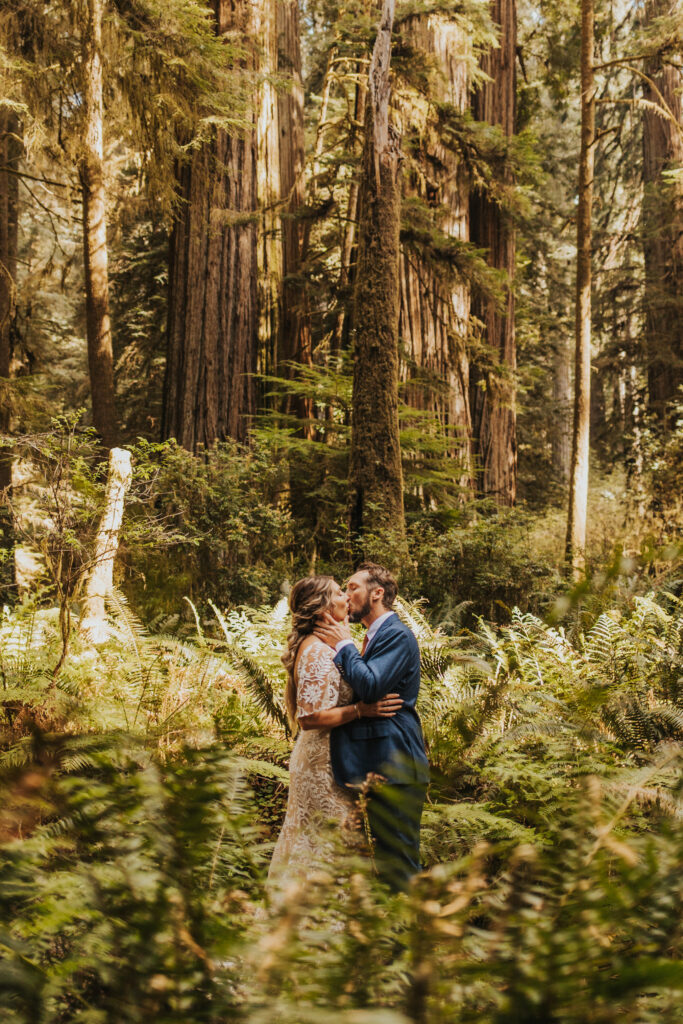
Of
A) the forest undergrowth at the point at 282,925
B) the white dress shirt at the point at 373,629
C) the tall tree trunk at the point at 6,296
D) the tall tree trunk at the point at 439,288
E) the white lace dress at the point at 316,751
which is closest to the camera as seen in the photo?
the forest undergrowth at the point at 282,925

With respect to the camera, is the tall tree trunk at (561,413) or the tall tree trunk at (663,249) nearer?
the tall tree trunk at (663,249)

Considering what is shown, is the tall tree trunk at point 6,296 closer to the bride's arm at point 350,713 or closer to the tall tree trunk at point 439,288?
the bride's arm at point 350,713

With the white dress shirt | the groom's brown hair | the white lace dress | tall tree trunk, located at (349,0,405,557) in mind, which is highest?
tall tree trunk, located at (349,0,405,557)

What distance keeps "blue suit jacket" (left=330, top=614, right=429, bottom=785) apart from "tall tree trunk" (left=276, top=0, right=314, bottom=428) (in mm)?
8928

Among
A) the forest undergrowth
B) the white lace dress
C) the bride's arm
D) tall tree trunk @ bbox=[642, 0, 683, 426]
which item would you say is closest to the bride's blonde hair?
the white lace dress

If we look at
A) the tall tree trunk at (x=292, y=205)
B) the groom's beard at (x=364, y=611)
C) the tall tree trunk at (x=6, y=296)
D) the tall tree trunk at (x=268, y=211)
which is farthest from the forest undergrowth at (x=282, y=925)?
the tall tree trunk at (x=268, y=211)

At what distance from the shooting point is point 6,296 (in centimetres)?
1178

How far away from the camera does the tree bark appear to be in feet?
21.0

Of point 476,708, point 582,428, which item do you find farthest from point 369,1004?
point 582,428

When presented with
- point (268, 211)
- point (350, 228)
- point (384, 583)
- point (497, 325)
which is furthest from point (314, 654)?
point (350, 228)

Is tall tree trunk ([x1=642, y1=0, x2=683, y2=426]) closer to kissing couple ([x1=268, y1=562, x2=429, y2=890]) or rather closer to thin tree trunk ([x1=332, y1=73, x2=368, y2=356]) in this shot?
thin tree trunk ([x1=332, y1=73, x2=368, y2=356])

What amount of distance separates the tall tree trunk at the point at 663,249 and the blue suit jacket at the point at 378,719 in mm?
14782

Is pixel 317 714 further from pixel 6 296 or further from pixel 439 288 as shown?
pixel 6 296

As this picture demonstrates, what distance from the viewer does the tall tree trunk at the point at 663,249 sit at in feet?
55.3
